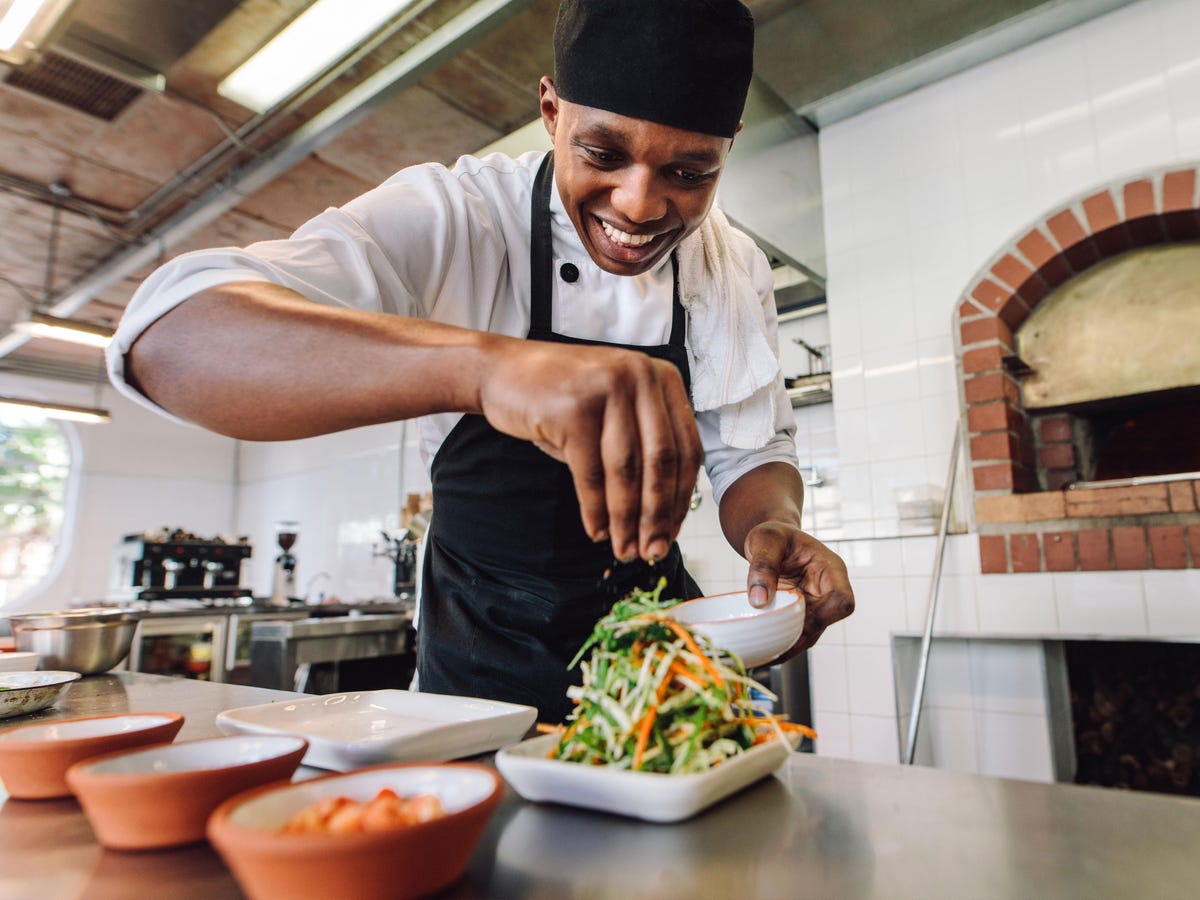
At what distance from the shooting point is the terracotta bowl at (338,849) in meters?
0.40

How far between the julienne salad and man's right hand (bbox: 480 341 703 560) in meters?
0.13

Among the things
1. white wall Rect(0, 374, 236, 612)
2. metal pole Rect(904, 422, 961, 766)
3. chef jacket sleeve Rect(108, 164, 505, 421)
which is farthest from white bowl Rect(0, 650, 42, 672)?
white wall Rect(0, 374, 236, 612)

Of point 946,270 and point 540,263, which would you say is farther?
point 946,270

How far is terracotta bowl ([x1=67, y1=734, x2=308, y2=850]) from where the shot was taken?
20.5 inches

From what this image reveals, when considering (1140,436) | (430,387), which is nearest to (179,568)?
(430,387)

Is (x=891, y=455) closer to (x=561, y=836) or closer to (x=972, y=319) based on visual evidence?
(x=972, y=319)

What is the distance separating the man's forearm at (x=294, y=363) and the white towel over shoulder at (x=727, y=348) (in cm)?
78

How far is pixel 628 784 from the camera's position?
0.58m

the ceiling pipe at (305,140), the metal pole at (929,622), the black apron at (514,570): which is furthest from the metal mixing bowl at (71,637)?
the metal pole at (929,622)

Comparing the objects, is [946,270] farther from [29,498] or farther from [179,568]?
[29,498]

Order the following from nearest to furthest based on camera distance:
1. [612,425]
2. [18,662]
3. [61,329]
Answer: [612,425] < [18,662] < [61,329]

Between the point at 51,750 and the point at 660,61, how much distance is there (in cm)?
106

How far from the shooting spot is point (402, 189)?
1201mm

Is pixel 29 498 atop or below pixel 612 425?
atop
